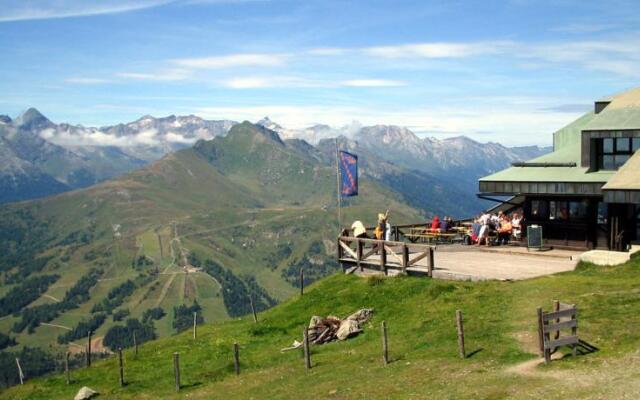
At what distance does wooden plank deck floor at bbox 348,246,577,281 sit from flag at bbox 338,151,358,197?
5.27 meters

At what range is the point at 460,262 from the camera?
4262 centimetres

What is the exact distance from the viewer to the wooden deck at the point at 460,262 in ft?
125

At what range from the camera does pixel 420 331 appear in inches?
1225

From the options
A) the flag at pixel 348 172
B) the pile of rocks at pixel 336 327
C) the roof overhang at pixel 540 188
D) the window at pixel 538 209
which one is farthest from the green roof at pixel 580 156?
the pile of rocks at pixel 336 327

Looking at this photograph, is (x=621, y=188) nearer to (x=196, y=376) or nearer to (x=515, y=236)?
(x=515, y=236)

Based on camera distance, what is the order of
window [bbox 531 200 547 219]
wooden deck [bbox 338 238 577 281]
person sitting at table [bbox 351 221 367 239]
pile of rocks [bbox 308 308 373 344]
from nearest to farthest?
pile of rocks [bbox 308 308 373 344]
wooden deck [bbox 338 238 577 281]
person sitting at table [bbox 351 221 367 239]
window [bbox 531 200 547 219]

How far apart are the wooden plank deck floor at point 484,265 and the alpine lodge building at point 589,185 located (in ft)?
11.4

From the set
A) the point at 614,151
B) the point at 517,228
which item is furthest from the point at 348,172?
the point at 614,151

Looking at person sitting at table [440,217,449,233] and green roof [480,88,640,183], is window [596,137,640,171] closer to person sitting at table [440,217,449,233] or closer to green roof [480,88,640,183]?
green roof [480,88,640,183]

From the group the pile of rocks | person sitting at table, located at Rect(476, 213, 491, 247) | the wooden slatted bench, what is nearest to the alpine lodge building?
person sitting at table, located at Rect(476, 213, 491, 247)

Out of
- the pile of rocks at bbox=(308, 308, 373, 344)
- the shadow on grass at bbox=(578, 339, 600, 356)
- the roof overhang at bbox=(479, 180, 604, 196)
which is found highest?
the roof overhang at bbox=(479, 180, 604, 196)

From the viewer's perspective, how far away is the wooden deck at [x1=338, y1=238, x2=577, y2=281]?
38125 millimetres

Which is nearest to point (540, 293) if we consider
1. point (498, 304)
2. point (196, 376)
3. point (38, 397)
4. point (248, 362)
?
point (498, 304)

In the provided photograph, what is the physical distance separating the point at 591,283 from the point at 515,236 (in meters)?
17.5
